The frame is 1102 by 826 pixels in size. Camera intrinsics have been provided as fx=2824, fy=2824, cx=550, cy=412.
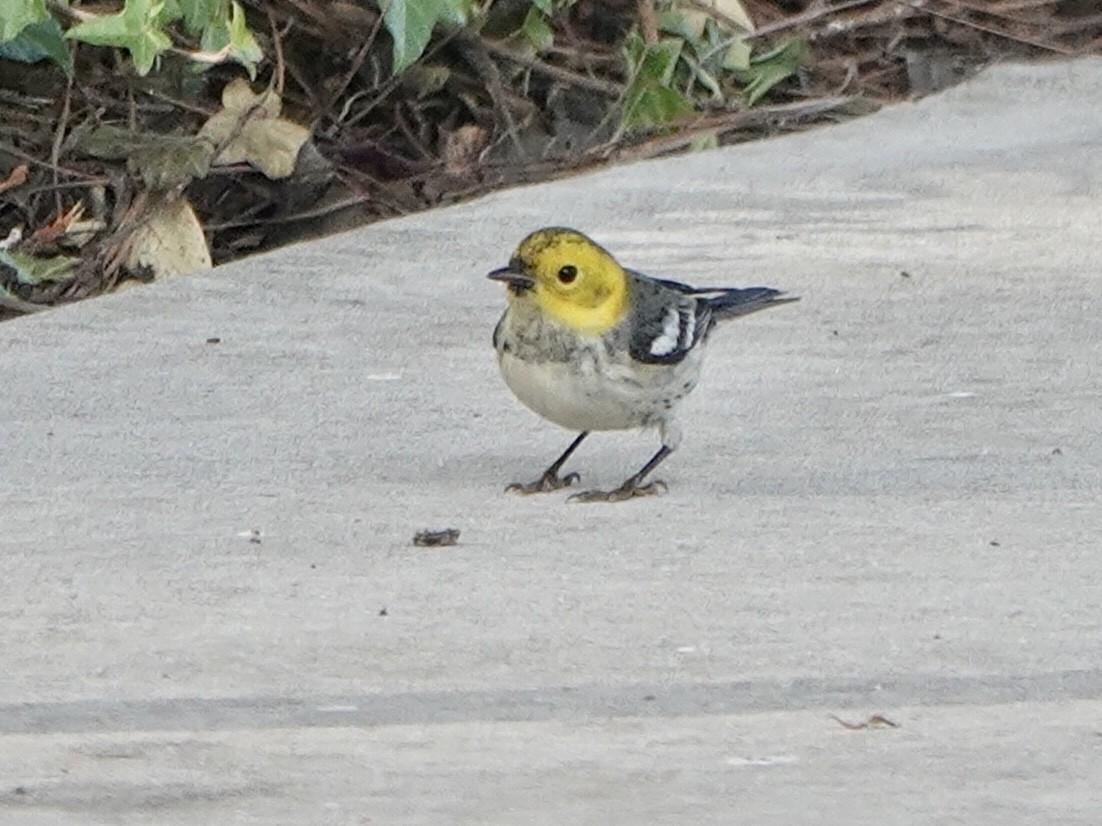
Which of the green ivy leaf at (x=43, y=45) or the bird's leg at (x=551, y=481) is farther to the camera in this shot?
the green ivy leaf at (x=43, y=45)

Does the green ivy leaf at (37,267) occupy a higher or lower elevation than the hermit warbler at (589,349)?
lower

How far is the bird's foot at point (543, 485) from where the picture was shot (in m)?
5.80

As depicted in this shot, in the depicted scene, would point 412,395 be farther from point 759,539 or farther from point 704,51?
point 704,51

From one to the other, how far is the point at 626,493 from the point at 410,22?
2.99m

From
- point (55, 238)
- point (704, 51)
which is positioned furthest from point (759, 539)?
point (704, 51)

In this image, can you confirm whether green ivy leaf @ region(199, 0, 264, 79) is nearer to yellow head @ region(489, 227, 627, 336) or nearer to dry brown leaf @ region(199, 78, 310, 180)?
dry brown leaf @ region(199, 78, 310, 180)

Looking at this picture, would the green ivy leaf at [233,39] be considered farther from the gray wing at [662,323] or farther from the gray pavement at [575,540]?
the gray wing at [662,323]

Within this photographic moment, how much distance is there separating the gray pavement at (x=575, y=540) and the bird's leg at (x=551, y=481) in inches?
3.6

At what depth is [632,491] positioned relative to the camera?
228 inches

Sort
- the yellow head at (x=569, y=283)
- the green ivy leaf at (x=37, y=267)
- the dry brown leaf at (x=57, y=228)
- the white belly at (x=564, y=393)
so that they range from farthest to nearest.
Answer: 1. the dry brown leaf at (x=57, y=228)
2. the green ivy leaf at (x=37, y=267)
3. the yellow head at (x=569, y=283)
4. the white belly at (x=564, y=393)

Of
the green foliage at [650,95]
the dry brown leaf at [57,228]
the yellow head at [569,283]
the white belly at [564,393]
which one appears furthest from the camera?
the green foliage at [650,95]

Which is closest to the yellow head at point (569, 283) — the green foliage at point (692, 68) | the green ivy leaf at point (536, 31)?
the green foliage at point (692, 68)

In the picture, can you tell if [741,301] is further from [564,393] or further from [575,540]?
[575,540]

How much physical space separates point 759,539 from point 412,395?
1.50 meters
